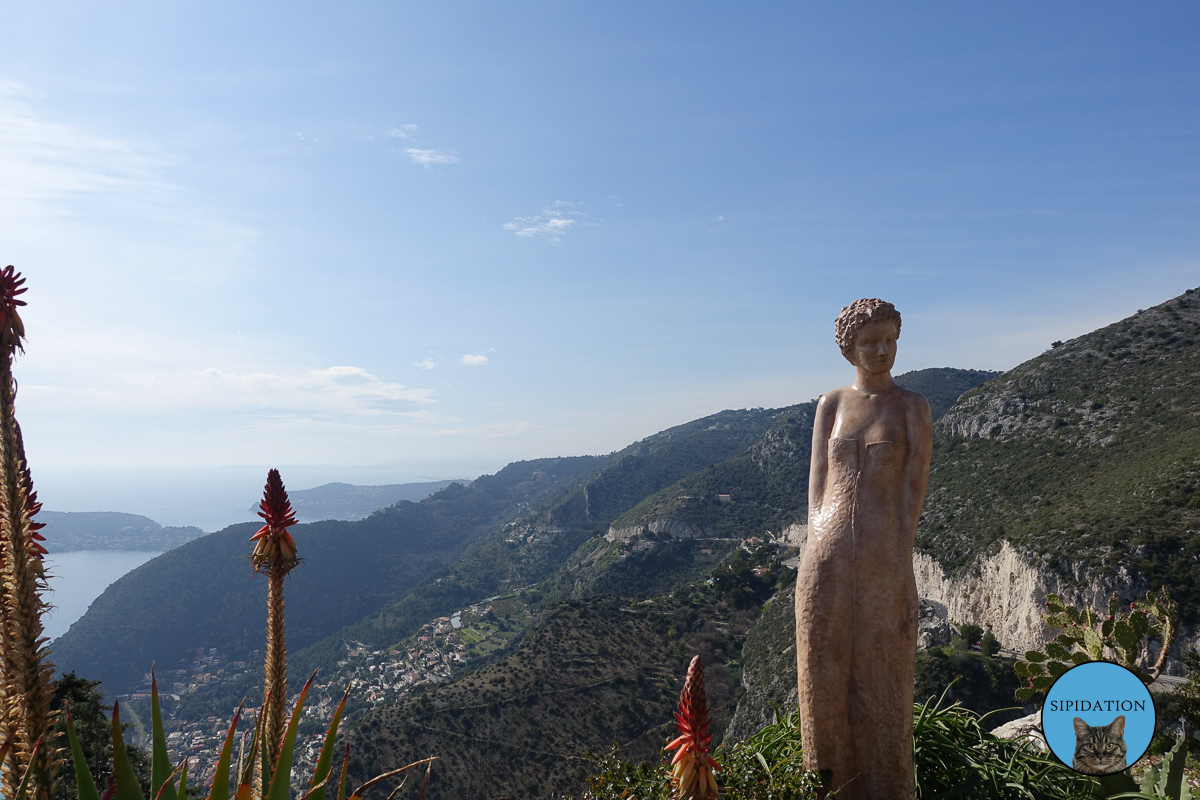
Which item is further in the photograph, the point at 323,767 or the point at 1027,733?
the point at 1027,733

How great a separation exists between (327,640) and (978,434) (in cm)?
7809

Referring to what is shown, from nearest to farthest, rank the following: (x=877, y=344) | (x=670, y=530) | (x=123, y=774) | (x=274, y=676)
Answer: (x=123, y=774) < (x=274, y=676) < (x=877, y=344) < (x=670, y=530)

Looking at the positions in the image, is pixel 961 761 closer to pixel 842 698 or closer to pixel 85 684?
pixel 842 698

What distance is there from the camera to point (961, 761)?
559cm

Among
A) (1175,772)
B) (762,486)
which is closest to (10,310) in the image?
(1175,772)

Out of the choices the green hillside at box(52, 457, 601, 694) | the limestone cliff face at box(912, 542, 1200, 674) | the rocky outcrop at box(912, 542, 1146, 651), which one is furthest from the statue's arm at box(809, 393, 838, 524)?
the green hillside at box(52, 457, 601, 694)

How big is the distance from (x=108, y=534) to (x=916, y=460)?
8715 inches

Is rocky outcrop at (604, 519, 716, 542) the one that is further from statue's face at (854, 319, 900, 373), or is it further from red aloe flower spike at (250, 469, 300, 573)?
red aloe flower spike at (250, 469, 300, 573)

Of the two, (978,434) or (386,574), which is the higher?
(978,434)

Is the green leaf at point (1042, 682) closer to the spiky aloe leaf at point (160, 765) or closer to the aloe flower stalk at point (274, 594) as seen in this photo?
the aloe flower stalk at point (274, 594)

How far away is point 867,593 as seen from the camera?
480 centimetres

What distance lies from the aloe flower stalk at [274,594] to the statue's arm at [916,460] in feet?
14.6

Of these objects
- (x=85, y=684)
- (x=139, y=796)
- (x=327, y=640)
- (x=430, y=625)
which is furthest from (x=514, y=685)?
(x=327, y=640)

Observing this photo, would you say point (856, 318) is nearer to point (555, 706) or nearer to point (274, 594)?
point (274, 594)
